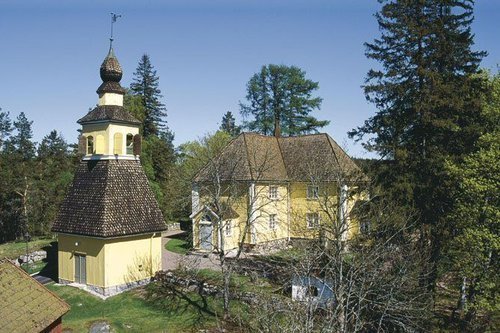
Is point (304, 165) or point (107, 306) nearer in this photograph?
point (107, 306)

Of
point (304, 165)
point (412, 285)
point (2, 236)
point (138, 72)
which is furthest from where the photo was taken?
point (138, 72)

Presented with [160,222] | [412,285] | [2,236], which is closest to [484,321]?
[412,285]

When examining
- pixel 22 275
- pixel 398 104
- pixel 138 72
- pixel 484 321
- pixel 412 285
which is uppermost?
pixel 138 72

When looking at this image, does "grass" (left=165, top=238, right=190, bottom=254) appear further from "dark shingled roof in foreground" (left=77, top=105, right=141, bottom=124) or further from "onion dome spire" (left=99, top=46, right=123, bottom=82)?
"onion dome spire" (left=99, top=46, right=123, bottom=82)

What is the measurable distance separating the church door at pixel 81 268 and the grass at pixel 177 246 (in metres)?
10.2

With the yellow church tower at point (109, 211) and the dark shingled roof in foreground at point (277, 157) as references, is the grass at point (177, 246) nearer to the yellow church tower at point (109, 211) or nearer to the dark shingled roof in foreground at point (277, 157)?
the dark shingled roof in foreground at point (277, 157)

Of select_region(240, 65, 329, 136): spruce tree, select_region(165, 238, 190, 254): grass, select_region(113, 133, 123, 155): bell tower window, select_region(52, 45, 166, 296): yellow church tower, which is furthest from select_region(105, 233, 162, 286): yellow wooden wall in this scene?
select_region(240, 65, 329, 136): spruce tree

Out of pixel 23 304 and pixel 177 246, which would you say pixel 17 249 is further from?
pixel 23 304

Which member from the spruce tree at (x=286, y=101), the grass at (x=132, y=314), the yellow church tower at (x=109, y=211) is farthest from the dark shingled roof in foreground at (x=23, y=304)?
the spruce tree at (x=286, y=101)

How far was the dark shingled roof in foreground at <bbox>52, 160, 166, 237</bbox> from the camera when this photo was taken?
23203 mm

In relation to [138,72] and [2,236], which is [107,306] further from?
[138,72]

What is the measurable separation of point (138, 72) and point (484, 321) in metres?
53.8

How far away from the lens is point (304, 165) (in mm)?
35875

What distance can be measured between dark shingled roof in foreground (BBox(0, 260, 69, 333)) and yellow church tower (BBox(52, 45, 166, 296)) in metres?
8.29
